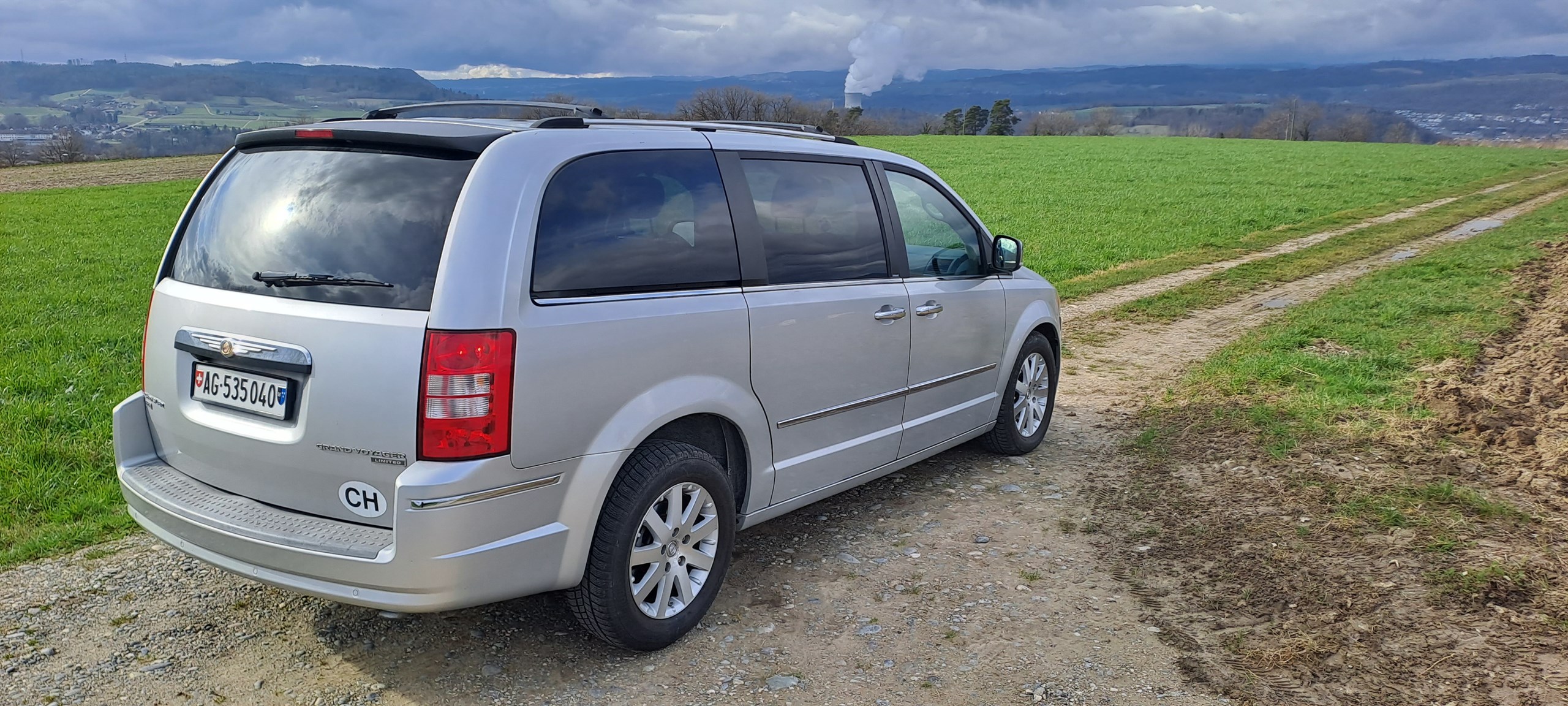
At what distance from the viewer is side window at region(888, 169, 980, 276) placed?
5062mm

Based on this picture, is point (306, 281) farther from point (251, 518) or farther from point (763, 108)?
point (763, 108)

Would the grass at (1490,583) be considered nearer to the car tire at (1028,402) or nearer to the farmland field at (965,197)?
the car tire at (1028,402)

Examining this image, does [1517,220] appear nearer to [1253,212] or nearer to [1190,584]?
[1253,212]

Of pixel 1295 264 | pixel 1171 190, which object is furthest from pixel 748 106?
pixel 1295 264

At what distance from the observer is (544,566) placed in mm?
3312

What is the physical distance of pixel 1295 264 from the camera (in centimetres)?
1485

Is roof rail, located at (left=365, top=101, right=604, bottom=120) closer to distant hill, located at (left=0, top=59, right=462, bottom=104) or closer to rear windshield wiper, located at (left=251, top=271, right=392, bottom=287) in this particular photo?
rear windshield wiper, located at (left=251, top=271, right=392, bottom=287)

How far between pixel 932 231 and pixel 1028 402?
4.71ft

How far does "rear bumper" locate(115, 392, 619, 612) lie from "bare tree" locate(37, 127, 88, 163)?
46827 millimetres

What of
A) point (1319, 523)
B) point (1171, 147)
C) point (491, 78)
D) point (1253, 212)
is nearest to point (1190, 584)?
point (1319, 523)

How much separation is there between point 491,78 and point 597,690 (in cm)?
20517

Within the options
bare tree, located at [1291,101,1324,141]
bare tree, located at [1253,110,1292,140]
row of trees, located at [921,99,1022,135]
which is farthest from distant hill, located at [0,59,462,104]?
bare tree, located at [1291,101,1324,141]

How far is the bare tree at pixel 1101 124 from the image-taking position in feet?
258

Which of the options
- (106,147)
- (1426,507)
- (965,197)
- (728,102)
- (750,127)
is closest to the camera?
(750,127)
